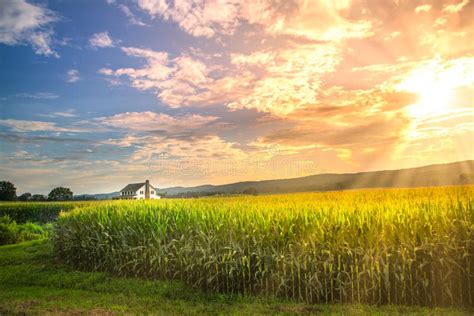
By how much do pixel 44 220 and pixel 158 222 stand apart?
97.4ft

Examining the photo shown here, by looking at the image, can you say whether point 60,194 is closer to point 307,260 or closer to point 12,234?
point 12,234

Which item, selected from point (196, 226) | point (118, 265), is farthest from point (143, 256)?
point (196, 226)

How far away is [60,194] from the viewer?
5200 cm

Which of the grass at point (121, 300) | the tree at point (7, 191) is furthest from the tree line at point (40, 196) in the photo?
the grass at point (121, 300)

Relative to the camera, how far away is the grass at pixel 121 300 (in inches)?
326

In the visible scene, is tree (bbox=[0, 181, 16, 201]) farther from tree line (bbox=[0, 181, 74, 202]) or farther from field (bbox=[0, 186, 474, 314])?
field (bbox=[0, 186, 474, 314])

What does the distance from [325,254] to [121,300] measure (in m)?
4.69

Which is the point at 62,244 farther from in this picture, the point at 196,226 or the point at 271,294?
the point at 271,294

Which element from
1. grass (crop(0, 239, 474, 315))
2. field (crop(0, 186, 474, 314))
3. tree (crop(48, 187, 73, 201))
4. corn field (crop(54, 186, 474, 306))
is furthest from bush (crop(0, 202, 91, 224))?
corn field (crop(54, 186, 474, 306))

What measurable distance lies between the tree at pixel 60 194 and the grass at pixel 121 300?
40527 mm

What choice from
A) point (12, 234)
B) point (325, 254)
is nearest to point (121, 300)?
point (325, 254)

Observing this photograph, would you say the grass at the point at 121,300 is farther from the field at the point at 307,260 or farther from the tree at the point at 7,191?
the tree at the point at 7,191

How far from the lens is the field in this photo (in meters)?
8.55

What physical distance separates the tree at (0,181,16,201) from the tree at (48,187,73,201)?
5.43 m
